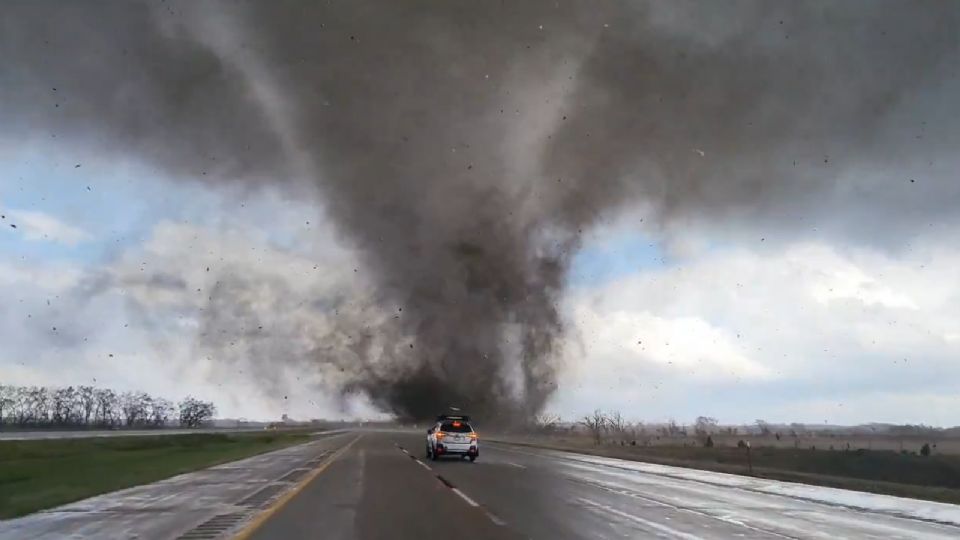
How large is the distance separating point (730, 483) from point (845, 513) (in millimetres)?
8712

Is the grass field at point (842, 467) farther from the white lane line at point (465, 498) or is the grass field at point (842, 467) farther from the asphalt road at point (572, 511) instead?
the white lane line at point (465, 498)

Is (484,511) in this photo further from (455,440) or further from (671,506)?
(455,440)

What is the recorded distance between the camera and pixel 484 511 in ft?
51.0

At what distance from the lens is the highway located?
12.7m

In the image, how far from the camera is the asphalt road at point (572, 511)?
12.7m

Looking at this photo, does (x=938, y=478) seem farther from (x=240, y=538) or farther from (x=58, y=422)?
(x=58, y=422)

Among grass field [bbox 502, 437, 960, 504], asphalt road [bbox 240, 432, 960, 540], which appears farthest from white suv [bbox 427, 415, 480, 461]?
asphalt road [bbox 240, 432, 960, 540]

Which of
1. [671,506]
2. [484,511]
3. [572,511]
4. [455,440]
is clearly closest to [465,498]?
[484,511]

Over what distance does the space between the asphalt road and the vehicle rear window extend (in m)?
10.6

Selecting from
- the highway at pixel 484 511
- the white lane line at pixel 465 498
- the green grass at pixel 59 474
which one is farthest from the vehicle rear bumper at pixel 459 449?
the white lane line at pixel 465 498

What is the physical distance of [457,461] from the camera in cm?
3597

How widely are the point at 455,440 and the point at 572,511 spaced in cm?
2043

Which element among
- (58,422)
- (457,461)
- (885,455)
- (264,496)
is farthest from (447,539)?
(58,422)

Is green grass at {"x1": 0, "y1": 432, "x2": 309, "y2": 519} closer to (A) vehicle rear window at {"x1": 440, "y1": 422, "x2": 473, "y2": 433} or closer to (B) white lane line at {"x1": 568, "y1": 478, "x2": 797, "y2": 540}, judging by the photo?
(A) vehicle rear window at {"x1": 440, "y1": 422, "x2": 473, "y2": 433}
